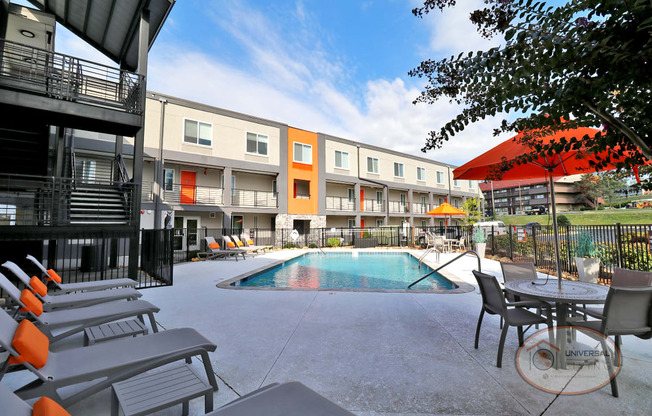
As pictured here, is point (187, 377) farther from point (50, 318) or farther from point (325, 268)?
point (325, 268)

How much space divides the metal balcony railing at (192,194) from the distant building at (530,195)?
56.4m

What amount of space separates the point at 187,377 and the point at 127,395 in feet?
1.35

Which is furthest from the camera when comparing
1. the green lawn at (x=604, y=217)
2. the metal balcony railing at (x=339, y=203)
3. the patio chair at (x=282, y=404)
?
the green lawn at (x=604, y=217)

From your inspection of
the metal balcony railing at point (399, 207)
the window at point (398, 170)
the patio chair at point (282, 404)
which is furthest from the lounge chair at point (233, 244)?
the window at point (398, 170)

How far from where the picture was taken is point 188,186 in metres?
17.5

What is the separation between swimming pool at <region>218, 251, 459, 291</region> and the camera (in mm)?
8453

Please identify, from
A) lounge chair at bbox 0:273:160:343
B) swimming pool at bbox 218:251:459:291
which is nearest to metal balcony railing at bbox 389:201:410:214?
swimming pool at bbox 218:251:459:291

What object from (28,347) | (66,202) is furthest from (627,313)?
(66,202)

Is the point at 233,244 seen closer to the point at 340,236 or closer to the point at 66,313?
the point at 340,236

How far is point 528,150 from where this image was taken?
3.79 m

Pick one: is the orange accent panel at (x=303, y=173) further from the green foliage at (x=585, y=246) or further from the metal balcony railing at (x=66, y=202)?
the green foliage at (x=585, y=246)

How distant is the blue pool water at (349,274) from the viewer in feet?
28.5

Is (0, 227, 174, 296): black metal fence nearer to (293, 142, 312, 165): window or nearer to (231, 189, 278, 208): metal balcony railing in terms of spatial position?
(231, 189, 278, 208): metal balcony railing

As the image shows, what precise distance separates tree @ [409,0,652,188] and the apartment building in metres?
12.3
